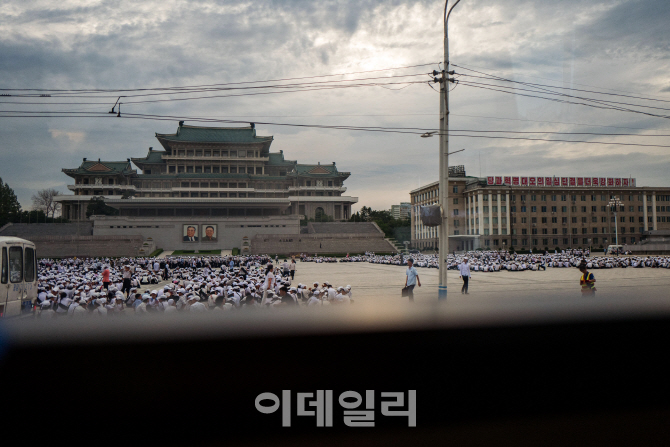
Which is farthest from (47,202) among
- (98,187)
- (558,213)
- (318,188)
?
(558,213)

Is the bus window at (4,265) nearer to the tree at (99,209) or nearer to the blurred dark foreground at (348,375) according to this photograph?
the blurred dark foreground at (348,375)

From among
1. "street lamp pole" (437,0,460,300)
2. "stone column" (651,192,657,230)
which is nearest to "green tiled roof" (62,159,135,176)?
"street lamp pole" (437,0,460,300)

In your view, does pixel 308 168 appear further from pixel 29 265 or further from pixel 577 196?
pixel 29 265

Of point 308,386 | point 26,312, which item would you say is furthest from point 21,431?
point 26,312

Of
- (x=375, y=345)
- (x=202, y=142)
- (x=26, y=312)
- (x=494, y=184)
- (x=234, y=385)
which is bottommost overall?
(x=26, y=312)

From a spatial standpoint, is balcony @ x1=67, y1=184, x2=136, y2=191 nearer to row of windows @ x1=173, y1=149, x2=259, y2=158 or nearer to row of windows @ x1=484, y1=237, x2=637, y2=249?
row of windows @ x1=173, y1=149, x2=259, y2=158

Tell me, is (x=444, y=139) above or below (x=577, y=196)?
below

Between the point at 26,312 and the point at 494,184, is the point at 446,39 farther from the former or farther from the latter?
the point at 494,184
